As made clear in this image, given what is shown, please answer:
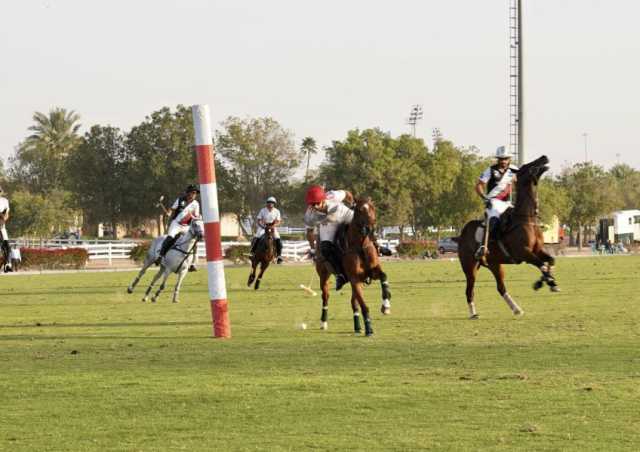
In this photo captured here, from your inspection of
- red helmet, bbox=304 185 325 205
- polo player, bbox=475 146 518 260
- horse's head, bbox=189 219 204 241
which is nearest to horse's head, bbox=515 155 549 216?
polo player, bbox=475 146 518 260

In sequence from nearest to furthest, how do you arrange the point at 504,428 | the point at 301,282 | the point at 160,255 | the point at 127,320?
the point at 504,428 → the point at 127,320 → the point at 160,255 → the point at 301,282

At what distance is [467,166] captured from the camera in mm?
99625

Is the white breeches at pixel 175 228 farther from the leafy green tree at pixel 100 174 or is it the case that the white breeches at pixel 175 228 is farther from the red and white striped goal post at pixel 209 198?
the leafy green tree at pixel 100 174

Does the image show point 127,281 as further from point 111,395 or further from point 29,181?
point 29,181

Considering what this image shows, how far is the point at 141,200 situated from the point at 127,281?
5682 cm

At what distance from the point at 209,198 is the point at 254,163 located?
78515mm

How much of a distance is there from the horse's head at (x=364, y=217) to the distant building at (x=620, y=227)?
84149mm

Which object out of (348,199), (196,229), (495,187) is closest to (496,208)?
(495,187)

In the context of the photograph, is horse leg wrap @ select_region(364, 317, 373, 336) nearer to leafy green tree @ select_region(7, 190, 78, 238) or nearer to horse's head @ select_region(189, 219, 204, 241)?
horse's head @ select_region(189, 219, 204, 241)

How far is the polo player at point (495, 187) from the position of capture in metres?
21.1

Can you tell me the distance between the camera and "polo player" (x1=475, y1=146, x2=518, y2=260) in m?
21.1

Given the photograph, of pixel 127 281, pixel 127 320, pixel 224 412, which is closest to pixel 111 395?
pixel 224 412

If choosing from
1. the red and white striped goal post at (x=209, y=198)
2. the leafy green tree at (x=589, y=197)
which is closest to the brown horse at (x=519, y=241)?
the red and white striped goal post at (x=209, y=198)

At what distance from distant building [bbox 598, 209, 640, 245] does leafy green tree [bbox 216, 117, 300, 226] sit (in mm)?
25600
